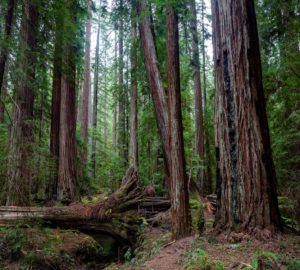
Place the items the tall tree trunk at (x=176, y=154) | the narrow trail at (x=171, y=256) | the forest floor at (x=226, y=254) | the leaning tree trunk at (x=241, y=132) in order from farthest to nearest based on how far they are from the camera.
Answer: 1. the tall tree trunk at (x=176, y=154)
2. the leaning tree trunk at (x=241, y=132)
3. the narrow trail at (x=171, y=256)
4. the forest floor at (x=226, y=254)

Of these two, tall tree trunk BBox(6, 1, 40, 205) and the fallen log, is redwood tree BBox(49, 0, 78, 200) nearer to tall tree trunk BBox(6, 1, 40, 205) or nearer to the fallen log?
tall tree trunk BBox(6, 1, 40, 205)

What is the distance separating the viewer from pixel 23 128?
292 inches

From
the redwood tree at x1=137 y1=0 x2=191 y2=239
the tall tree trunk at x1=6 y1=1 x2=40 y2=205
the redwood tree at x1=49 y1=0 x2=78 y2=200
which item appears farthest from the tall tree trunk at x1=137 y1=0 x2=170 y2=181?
the tall tree trunk at x1=6 y1=1 x2=40 y2=205

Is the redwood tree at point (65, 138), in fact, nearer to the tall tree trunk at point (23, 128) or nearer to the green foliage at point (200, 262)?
the tall tree trunk at point (23, 128)

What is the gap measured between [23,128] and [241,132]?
5520 millimetres

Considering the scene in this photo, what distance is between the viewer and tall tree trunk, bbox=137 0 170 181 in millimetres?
7832

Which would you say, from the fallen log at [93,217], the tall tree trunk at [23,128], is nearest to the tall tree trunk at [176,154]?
the fallen log at [93,217]

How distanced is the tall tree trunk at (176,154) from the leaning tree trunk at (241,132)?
68cm

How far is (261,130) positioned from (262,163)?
1.51 feet

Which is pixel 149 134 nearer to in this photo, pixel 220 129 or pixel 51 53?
pixel 51 53

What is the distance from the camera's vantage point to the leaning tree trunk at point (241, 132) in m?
3.96

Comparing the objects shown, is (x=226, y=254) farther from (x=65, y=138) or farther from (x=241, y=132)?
(x=65, y=138)

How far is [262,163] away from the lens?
4031 mm

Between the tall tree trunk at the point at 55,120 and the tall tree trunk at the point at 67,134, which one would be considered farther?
the tall tree trunk at the point at 67,134
